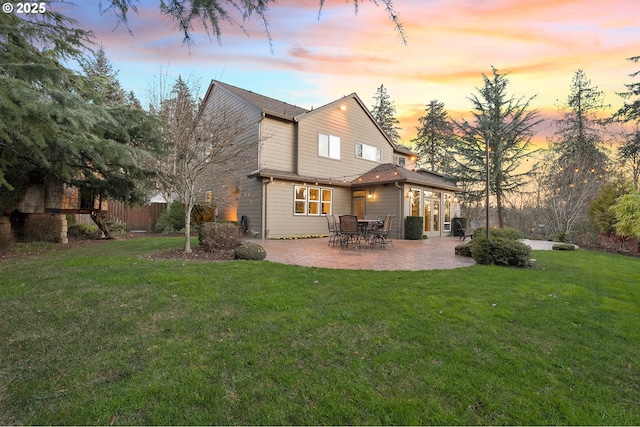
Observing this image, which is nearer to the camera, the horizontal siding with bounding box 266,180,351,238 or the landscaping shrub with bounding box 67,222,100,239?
the landscaping shrub with bounding box 67,222,100,239

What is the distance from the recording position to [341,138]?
1603 cm

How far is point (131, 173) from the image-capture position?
350 inches

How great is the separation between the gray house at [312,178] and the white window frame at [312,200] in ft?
0.16

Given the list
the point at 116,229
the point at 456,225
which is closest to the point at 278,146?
the point at 116,229

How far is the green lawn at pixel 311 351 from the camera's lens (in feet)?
6.40

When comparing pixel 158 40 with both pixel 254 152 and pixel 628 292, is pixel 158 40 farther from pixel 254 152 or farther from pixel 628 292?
pixel 254 152

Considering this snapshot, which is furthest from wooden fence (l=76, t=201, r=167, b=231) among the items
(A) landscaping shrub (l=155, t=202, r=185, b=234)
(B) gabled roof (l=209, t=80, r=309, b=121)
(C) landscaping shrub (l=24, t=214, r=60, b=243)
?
(B) gabled roof (l=209, t=80, r=309, b=121)

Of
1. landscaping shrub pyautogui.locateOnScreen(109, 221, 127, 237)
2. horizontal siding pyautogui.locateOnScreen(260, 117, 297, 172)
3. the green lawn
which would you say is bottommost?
the green lawn

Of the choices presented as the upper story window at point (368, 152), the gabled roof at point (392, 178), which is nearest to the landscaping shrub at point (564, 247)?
the gabled roof at point (392, 178)

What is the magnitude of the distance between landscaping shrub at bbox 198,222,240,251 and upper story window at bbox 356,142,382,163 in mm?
10673

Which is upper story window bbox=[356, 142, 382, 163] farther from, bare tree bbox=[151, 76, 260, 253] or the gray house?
bare tree bbox=[151, 76, 260, 253]

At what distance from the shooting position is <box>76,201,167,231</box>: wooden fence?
15.7 meters

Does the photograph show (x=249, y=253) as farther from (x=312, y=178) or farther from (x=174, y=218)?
(x=174, y=218)

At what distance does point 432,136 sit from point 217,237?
90.8 ft
